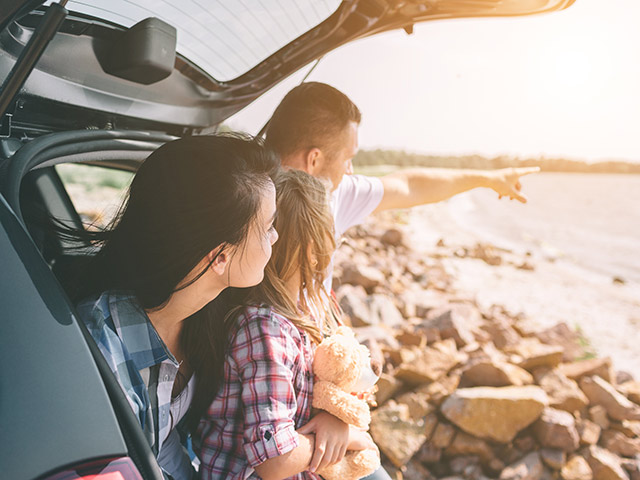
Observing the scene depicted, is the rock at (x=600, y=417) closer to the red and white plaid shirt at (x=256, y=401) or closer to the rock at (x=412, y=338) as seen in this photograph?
the rock at (x=412, y=338)

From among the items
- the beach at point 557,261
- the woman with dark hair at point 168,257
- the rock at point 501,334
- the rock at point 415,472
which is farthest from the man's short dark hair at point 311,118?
the beach at point 557,261

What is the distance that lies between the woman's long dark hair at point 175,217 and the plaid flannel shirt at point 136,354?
0.18ft

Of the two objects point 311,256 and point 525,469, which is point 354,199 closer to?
point 311,256

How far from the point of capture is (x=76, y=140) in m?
1.36

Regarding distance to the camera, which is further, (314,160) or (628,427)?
(628,427)

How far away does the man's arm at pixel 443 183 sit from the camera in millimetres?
2590

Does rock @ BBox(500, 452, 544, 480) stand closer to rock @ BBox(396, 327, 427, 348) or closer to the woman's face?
rock @ BBox(396, 327, 427, 348)

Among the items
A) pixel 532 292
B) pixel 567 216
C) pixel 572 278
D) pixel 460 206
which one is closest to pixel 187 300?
pixel 532 292

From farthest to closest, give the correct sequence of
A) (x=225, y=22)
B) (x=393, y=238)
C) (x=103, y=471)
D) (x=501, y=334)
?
(x=393, y=238) < (x=501, y=334) < (x=225, y=22) < (x=103, y=471)

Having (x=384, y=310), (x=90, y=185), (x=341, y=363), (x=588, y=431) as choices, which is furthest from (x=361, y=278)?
(x=90, y=185)

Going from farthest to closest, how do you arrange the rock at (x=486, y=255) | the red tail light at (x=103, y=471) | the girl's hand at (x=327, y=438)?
the rock at (x=486, y=255), the girl's hand at (x=327, y=438), the red tail light at (x=103, y=471)

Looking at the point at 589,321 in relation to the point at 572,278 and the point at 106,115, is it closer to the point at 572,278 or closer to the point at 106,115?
the point at 572,278

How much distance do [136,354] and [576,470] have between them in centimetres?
258

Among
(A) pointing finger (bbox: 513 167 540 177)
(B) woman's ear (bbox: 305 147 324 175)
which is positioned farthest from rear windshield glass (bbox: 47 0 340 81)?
(A) pointing finger (bbox: 513 167 540 177)
